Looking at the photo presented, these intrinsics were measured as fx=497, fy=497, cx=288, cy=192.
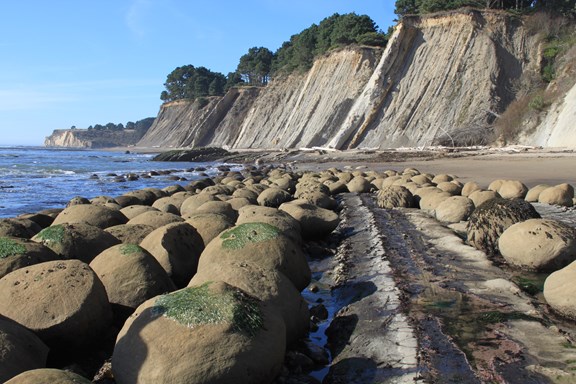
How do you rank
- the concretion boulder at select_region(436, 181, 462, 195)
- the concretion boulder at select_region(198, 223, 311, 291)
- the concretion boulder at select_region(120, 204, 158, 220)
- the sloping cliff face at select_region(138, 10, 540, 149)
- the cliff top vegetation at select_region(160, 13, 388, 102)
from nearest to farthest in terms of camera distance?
the concretion boulder at select_region(198, 223, 311, 291)
the concretion boulder at select_region(120, 204, 158, 220)
the concretion boulder at select_region(436, 181, 462, 195)
the sloping cliff face at select_region(138, 10, 540, 149)
the cliff top vegetation at select_region(160, 13, 388, 102)

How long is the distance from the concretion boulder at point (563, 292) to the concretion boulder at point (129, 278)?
4.21 m

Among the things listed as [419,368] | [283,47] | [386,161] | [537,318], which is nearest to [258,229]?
[419,368]

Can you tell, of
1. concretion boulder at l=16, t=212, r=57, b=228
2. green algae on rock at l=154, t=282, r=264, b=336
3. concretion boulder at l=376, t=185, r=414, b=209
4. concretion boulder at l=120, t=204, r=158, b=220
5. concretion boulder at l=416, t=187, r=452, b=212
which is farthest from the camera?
concretion boulder at l=376, t=185, r=414, b=209

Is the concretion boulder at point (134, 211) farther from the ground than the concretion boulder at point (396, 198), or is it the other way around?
the concretion boulder at point (134, 211)

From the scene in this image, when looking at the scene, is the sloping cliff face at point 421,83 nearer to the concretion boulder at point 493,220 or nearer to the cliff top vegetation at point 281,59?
the cliff top vegetation at point 281,59

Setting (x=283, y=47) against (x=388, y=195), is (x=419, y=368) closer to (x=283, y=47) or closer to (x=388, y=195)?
(x=388, y=195)

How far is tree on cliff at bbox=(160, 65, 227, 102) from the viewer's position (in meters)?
101

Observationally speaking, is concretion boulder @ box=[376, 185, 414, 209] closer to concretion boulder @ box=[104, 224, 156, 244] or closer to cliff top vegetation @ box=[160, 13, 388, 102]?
Result: concretion boulder @ box=[104, 224, 156, 244]

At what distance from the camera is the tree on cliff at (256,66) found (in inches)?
3509

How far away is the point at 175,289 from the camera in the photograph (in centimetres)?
578

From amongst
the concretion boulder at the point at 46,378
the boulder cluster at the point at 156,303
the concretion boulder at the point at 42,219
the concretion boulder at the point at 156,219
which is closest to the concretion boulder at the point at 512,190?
the boulder cluster at the point at 156,303

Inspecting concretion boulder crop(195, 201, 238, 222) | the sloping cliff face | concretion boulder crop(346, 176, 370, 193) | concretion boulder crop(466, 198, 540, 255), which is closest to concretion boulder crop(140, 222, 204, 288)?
concretion boulder crop(195, 201, 238, 222)

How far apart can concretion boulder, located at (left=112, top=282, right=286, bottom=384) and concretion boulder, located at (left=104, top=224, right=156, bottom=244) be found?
3.31 m

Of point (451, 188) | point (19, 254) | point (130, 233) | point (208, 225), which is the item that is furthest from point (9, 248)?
point (451, 188)
